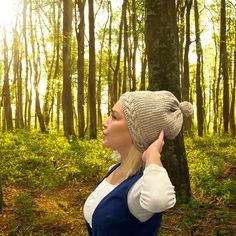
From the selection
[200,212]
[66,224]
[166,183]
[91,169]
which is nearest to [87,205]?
[166,183]

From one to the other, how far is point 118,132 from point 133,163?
205mm

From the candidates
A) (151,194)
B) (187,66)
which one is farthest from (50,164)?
(187,66)

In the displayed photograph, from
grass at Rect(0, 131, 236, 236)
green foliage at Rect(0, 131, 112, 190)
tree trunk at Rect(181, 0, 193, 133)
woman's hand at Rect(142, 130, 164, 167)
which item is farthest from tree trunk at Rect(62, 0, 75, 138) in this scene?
woman's hand at Rect(142, 130, 164, 167)

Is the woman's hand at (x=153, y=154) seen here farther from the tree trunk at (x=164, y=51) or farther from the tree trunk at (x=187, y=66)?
the tree trunk at (x=187, y=66)

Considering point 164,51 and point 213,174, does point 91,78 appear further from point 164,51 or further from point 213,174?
point 164,51

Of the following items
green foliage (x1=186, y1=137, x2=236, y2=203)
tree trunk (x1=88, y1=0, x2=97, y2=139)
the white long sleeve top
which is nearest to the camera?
the white long sleeve top

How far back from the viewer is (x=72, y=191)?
876 cm

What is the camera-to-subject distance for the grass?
6.40 m

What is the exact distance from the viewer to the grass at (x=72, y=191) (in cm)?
640

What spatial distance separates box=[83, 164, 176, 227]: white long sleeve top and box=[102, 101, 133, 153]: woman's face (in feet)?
0.97

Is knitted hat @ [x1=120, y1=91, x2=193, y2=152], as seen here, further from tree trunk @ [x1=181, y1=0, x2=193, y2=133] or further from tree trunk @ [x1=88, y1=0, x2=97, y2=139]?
tree trunk @ [x1=181, y1=0, x2=193, y2=133]

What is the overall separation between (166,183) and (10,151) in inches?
465

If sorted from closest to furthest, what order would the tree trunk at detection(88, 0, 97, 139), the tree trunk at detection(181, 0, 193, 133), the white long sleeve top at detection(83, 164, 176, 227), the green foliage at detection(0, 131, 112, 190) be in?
the white long sleeve top at detection(83, 164, 176, 227), the green foliage at detection(0, 131, 112, 190), the tree trunk at detection(88, 0, 97, 139), the tree trunk at detection(181, 0, 193, 133)

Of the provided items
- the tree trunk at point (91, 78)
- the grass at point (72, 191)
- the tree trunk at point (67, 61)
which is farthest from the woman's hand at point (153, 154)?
the tree trunk at point (91, 78)
